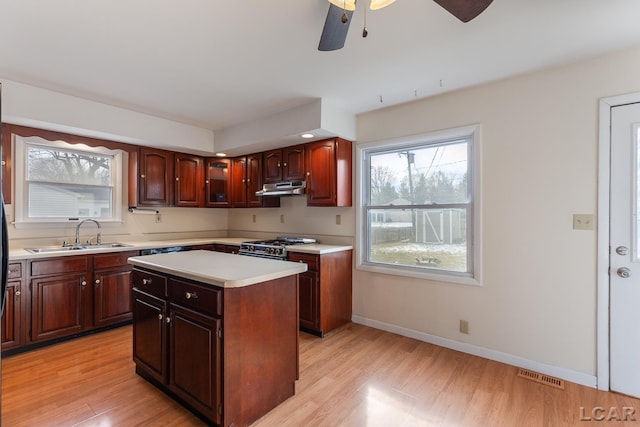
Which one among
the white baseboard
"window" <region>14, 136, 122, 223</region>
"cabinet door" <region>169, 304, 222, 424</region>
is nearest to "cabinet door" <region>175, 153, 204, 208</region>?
"window" <region>14, 136, 122, 223</region>

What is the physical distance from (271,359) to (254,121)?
281cm

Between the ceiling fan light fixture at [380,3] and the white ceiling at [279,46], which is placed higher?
the white ceiling at [279,46]

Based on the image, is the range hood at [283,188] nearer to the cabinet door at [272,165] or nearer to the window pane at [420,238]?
the cabinet door at [272,165]

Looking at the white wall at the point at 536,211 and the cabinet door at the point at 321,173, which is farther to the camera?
the cabinet door at the point at 321,173

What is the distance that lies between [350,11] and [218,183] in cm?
357

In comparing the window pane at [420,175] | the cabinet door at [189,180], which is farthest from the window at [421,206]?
the cabinet door at [189,180]

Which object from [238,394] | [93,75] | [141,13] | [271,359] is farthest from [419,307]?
[93,75]

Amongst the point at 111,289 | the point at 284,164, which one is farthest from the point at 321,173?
the point at 111,289

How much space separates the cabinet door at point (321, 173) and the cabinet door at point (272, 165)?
0.50 meters

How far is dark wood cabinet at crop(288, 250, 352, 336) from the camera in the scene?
10.6 ft

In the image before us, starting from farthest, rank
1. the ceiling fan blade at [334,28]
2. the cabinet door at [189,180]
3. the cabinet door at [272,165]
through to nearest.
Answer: the cabinet door at [189,180] < the cabinet door at [272,165] < the ceiling fan blade at [334,28]

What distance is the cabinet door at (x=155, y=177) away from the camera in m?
3.94

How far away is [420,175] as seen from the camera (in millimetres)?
3281

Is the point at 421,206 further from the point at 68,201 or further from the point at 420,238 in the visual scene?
the point at 68,201
